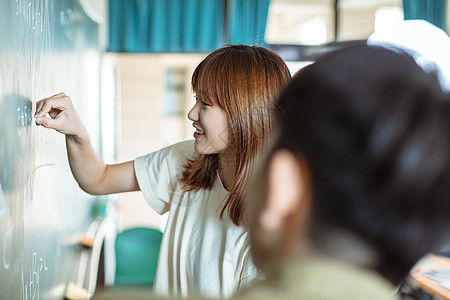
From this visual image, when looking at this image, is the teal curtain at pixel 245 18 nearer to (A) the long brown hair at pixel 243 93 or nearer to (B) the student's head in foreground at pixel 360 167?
(A) the long brown hair at pixel 243 93

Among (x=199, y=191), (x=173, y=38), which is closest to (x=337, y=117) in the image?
(x=199, y=191)

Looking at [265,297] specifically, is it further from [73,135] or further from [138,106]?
[138,106]

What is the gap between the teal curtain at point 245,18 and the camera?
11.1 feet

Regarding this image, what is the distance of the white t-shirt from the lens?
107cm

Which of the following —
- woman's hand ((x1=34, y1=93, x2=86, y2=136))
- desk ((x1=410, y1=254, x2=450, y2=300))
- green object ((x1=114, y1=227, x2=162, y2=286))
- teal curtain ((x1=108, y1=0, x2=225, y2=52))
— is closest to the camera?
woman's hand ((x1=34, y1=93, x2=86, y2=136))

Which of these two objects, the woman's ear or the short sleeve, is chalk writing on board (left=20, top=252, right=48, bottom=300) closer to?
the short sleeve

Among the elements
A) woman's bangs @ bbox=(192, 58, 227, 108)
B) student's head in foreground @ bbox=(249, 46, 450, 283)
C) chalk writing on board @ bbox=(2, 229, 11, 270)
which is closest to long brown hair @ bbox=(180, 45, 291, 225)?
woman's bangs @ bbox=(192, 58, 227, 108)

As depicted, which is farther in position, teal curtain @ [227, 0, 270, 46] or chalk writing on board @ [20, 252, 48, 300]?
teal curtain @ [227, 0, 270, 46]

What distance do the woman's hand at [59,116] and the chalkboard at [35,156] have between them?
0.04 metres

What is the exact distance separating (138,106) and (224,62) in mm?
4317

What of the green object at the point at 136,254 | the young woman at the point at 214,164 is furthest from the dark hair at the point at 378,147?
the green object at the point at 136,254

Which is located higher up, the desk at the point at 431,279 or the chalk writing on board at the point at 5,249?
the chalk writing on board at the point at 5,249

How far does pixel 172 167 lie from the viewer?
1264mm

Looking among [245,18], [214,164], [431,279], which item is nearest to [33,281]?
[214,164]
